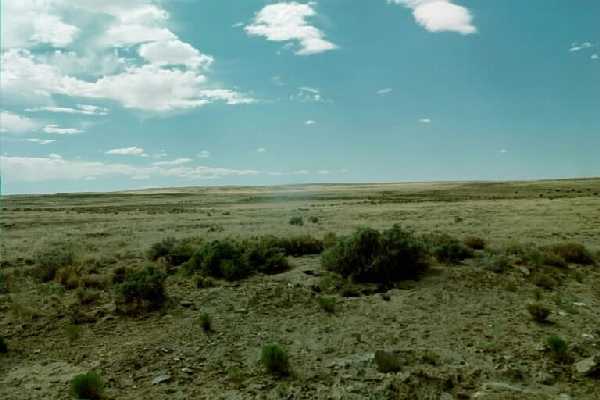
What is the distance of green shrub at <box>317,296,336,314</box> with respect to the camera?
12.2m

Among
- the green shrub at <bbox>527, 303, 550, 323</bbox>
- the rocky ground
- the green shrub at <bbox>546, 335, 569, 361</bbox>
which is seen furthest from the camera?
the green shrub at <bbox>527, 303, 550, 323</bbox>

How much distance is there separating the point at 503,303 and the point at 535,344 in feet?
8.99

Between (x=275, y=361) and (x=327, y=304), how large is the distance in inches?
139

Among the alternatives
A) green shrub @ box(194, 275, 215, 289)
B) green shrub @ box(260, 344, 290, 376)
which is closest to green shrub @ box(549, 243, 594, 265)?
green shrub @ box(194, 275, 215, 289)

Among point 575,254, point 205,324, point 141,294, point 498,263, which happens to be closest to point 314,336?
point 205,324

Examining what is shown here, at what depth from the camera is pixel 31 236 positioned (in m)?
31.8

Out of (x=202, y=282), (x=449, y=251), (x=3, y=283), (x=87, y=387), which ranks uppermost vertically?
(x=449, y=251)

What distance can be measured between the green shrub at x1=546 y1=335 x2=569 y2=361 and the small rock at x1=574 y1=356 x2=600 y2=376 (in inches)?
12.7

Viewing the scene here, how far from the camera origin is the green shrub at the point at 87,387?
318 inches

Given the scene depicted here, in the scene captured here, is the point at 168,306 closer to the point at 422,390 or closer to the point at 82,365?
the point at 82,365

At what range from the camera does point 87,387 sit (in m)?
8.13

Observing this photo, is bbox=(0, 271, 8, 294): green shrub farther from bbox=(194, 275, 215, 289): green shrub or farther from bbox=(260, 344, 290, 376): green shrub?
bbox=(260, 344, 290, 376): green shrub

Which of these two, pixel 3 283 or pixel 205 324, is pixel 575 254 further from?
pixel 3 283

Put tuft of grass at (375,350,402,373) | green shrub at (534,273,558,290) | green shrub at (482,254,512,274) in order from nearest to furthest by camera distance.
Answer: tuft of grass at (375,350,402,373)
green shrub at (534,273,558,290)
green shrub at (482,254,512,274)
